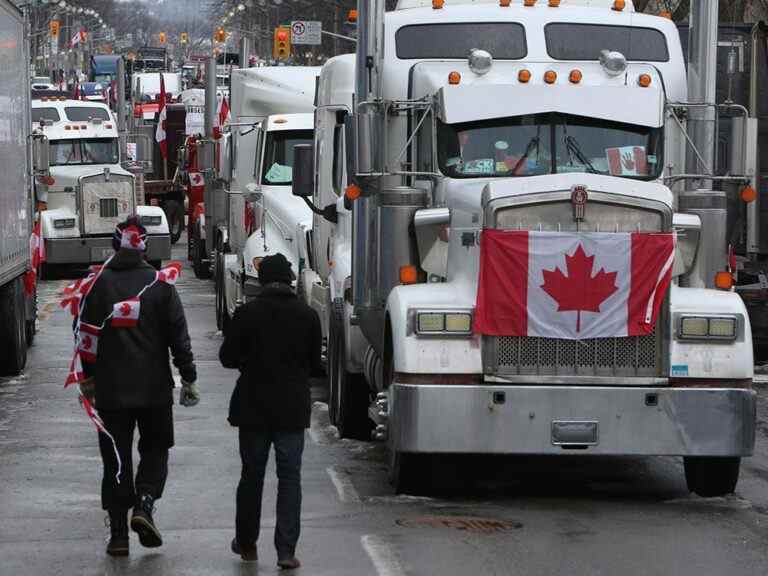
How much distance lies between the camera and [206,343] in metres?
22.9

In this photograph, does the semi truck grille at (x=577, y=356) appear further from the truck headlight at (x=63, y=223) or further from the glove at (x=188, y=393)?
the truck headlight at (x=63, y=223)

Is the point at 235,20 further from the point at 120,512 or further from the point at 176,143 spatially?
the point at 120,512

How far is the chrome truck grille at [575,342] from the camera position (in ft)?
38.4

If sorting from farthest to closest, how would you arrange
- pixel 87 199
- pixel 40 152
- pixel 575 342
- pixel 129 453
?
pixel 87 199, pixel 40 152, pixel 575 342, pixel 129 453

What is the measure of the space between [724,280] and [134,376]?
418 centimetres

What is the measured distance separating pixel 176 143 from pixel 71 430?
33.1 metres

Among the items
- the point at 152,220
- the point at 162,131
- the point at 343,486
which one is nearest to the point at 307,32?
the point at 162,131

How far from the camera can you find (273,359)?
9.78 meters

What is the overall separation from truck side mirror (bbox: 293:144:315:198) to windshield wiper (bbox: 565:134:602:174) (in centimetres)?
376

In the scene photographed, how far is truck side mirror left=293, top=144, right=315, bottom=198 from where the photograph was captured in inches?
643

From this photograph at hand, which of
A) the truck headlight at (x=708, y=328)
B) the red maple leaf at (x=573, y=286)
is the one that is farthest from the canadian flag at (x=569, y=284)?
the truck headlight at (x=708, y=328)

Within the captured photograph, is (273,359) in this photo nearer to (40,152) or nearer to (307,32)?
(40,152)

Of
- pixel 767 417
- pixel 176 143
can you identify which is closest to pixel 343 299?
pixel 767 417

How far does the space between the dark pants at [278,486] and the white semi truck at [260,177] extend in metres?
9.15
